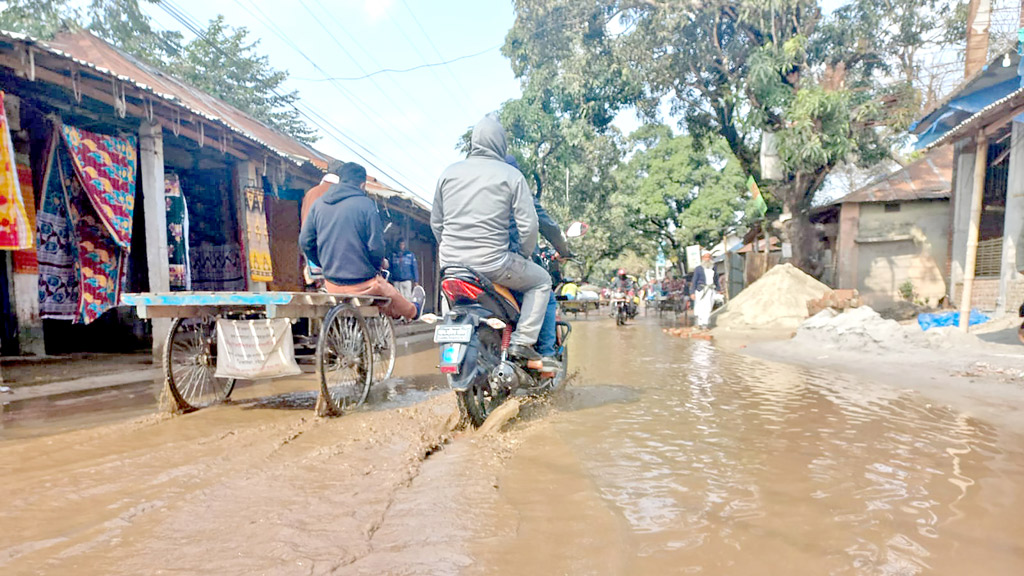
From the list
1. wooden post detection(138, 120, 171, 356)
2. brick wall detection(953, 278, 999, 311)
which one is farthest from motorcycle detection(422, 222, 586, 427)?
brick wall detection(953, 278, 999, 311)

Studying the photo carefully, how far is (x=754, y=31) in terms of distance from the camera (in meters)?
13.9

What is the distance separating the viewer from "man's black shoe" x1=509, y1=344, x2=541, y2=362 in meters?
3.67

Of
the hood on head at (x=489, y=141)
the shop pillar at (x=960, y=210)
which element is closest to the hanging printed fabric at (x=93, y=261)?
the hood on head at (x=489, y=141)

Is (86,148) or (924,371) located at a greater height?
(86,148)

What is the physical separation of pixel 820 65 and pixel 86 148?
16.0 m

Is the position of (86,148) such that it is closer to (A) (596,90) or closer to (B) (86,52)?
(B) (86,52)

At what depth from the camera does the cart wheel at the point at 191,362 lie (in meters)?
3.88

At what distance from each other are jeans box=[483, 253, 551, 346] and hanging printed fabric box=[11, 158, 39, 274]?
5.37 metres

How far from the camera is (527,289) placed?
3.87 meters

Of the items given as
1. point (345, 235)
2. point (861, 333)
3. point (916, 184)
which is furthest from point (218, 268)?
point (916, 184)

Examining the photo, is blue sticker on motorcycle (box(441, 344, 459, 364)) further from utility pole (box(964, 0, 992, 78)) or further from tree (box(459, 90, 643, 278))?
utility pole (box(964, 0, 992, 78))

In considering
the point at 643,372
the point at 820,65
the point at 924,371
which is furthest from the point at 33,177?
the point at 820,65

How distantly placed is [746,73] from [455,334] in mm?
14188

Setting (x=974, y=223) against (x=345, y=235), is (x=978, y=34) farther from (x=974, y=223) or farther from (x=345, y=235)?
(x=345, y=235)
